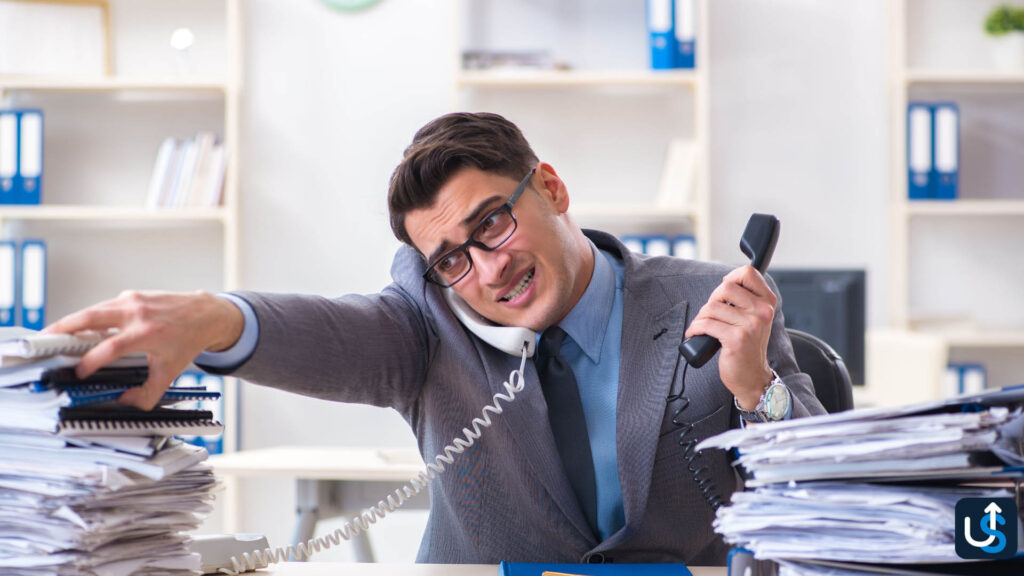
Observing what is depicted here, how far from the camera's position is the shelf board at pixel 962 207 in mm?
3525

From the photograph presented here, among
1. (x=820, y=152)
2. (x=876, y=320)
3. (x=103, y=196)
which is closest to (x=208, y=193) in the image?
(x=103, y=196)

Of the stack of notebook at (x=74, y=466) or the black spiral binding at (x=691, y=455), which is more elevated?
the stack of notebook at (x=74, y=466)

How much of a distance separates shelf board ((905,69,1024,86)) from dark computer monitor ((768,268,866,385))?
3.62 feet

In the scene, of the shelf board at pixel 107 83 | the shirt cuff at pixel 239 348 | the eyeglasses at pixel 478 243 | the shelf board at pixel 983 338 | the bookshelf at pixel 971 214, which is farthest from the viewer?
the bookshelf at pixel 971 214

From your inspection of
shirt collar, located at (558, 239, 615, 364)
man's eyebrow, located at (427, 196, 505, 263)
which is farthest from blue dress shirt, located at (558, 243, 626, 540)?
man's eyebrow, located at (427, 196, 505, 263)

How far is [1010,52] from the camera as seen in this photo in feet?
12.0

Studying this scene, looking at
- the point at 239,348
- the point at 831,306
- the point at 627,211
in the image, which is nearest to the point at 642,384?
the point at 239,348

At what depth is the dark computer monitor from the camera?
292 centimetres

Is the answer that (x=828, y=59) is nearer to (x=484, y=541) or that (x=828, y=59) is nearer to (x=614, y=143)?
(x=614, y=143)

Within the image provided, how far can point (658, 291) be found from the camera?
4.85 feet
